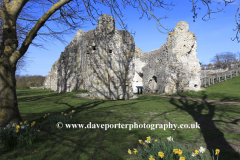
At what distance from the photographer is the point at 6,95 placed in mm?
4336

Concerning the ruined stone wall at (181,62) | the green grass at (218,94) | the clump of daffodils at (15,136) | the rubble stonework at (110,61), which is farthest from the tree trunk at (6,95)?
the ruined stone wall at (181,62)

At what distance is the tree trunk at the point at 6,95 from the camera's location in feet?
14.0

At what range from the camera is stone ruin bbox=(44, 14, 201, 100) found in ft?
39.4

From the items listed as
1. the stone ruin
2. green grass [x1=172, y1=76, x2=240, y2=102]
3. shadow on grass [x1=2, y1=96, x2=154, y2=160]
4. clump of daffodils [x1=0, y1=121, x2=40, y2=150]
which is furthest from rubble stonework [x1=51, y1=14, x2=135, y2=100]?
clump of daffodils [x1=0, y1=121, x2=40, y2=150]

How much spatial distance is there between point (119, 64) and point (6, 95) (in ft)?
27.6

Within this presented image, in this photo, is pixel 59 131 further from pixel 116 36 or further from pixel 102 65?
pixel 116 36

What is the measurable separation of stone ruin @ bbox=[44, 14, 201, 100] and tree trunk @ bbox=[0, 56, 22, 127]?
768 centimetres

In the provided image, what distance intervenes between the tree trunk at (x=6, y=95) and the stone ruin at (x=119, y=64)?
25.2 ft

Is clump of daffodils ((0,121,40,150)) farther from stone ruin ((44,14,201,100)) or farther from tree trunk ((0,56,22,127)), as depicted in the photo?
stone ruin ((44,14,201,100))

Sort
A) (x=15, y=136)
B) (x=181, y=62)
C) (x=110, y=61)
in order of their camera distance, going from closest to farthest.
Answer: (x=15, y=136) → (x=110, y=61) → (x=181, y=62)

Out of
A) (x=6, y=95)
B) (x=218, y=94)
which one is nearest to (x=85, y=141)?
(x=6, y=95)

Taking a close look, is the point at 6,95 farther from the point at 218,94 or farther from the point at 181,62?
the point at 181,62

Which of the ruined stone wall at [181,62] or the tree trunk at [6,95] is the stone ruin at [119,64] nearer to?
the ruined stone wall at [181,62]

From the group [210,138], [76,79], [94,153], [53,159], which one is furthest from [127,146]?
[76,79]
